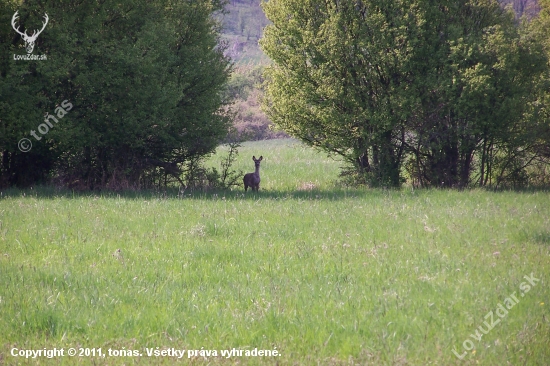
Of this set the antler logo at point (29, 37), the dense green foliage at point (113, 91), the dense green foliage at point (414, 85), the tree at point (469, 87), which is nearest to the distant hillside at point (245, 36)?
the dense green foliage at point (414, 85)

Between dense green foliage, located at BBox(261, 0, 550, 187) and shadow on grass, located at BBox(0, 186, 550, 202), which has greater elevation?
dense green foliage, located at BBox(261, 0, 550, 187)

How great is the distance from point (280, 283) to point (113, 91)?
12560 millimetres

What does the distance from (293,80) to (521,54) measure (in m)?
8.50

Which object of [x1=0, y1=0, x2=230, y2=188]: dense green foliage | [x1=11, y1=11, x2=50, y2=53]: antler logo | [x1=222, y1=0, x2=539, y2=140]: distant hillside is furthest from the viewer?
[x1=222, y1=0, x2=539, y2=140]: distant hillside

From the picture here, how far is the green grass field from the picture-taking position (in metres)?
6.28

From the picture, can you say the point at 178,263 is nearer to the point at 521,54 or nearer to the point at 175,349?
the point at 175,349

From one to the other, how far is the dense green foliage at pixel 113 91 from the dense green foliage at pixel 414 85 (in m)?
3.32

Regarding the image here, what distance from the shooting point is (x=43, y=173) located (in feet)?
67.4

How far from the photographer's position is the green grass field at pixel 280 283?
20.6ft

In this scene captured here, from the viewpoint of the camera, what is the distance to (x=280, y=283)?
832cm

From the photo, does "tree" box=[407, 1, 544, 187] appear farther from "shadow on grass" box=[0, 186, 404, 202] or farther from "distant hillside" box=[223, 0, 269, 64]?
"distant hillside" box=[223, 0, 269, 64]

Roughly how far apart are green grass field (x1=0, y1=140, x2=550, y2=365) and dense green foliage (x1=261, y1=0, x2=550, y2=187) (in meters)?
7.20

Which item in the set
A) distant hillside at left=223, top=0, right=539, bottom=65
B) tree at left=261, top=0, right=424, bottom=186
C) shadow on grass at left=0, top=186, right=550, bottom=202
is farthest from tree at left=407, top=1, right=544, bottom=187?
distant hillside at left=223, top=0, right=539, bottom=65

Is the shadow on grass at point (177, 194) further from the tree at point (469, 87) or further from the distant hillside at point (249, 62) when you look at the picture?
the distant hillside at point (249, 62)
